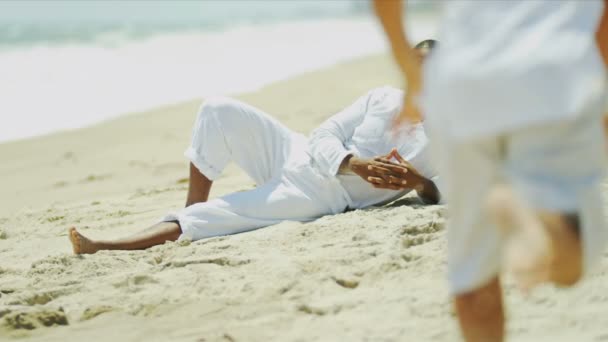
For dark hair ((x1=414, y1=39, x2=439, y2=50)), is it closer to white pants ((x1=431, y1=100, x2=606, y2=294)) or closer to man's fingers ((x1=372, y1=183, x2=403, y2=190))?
man's fingers ((x1=372, y1=183, x2=403, y2=190))

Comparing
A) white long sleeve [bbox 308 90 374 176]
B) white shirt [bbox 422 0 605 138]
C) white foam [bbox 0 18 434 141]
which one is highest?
white shirt [bbox 422 0 605 138]

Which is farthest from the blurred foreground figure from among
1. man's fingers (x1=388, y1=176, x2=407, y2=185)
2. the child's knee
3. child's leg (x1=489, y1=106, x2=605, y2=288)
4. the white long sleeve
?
the white long sleeve

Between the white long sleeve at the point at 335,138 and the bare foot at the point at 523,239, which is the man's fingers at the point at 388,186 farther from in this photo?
the bare foot at the point at 523,239

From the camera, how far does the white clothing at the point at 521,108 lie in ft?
5.74

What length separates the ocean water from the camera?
10.2 metres

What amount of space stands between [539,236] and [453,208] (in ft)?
0.88

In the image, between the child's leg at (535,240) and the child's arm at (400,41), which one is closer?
the child's leg at (535,240)

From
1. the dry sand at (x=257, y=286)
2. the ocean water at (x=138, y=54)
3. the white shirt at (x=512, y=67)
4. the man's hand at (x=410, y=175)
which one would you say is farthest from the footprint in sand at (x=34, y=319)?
the ocean water at (x=138, y=54)

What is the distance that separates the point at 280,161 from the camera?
4340 millimetres

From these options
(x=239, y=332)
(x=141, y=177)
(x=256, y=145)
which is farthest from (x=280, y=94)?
(x=239, y=332)

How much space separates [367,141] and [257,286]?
1.14 m

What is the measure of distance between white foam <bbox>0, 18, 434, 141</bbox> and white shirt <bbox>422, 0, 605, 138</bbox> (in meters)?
4.91

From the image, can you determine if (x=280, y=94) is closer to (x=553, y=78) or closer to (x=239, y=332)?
(x=239, y=332)

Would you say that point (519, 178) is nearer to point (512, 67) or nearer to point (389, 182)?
point (512, 67)
